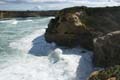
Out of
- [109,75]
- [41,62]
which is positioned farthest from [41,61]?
[109,75]

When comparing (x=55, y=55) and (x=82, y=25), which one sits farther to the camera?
(x=82, y=25)

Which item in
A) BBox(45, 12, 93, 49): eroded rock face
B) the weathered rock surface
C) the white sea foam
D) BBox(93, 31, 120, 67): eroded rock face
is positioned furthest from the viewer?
BBox(45, 12, 93, 49): eroded rock face

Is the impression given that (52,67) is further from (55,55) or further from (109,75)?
(109,75)

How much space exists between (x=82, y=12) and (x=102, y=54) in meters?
7.10

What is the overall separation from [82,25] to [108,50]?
5539mm

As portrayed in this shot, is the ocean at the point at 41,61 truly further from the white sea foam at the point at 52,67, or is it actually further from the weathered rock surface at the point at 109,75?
the weathered rock surface at the point at 109,75

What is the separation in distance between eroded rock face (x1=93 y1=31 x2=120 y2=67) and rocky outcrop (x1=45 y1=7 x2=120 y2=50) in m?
3.87

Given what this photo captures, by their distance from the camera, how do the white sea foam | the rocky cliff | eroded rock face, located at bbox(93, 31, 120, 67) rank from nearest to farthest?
the white sea foam
eroded rock face, located at bbox(93, 31, 120, 67)
the rocky cliff

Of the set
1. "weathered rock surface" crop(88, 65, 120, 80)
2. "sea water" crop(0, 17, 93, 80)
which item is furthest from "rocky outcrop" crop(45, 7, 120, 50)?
"weathered rock surface" crop(88, 65, 120, 80)

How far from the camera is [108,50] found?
1638cm

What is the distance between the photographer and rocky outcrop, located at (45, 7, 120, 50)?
21188 millimetres

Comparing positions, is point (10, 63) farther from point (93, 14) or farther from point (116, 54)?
point (93, 14)

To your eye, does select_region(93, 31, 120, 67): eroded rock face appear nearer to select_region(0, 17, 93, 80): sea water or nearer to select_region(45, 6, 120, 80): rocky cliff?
select_region(0, 17, 93, 80): sea water

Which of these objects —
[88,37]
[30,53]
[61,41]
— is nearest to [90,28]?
[88,37]
